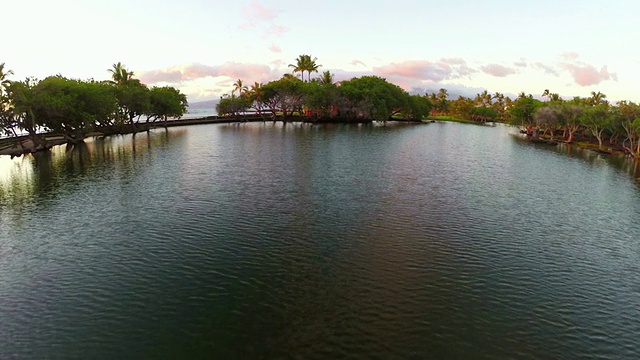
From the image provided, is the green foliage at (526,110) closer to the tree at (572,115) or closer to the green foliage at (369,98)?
the tree at (572,115)

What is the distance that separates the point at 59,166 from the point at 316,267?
5849 cm

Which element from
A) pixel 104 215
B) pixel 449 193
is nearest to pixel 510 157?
pixel 449 193

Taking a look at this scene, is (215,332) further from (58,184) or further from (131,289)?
(58,184)

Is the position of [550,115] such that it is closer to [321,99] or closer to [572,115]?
[572,115]

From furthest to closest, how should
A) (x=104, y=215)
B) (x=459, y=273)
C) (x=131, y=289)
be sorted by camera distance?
(x=104, y=215) < (x=459, y=273) < (x=131, y=289)

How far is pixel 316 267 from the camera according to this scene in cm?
2712

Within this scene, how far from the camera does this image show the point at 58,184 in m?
51.1

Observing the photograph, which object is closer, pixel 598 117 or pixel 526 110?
pixel 598 117

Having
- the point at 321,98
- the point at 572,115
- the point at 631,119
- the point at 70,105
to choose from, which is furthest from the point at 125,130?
the point at 631,119

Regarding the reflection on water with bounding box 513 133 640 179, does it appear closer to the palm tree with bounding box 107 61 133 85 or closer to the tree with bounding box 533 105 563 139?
the tree with bounding box 533 105 563 139

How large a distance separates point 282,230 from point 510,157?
6688cm

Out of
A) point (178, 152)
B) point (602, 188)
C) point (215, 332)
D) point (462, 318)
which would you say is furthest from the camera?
point (178, 152)

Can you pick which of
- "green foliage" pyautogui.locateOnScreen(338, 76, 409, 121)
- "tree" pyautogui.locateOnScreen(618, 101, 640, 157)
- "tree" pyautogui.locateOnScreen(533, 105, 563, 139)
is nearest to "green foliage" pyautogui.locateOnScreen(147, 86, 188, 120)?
"green foliage" pyautogui.locateOnScreen(338, 76, 409, 121)

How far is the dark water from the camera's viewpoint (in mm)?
18984
